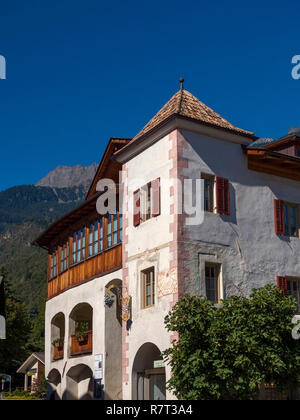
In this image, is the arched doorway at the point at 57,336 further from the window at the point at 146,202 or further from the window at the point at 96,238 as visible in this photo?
the window at the point at 146,202

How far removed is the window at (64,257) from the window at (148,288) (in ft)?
32.2

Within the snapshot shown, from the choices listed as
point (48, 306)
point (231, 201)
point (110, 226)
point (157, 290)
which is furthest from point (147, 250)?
point (48, 306)

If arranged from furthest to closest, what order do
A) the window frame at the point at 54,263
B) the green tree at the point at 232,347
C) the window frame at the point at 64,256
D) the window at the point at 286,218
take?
the window frame at the point at 54,263
the window frame at the point at 64,256
the window at the point at 286,218
the green tree at the point at 232,347

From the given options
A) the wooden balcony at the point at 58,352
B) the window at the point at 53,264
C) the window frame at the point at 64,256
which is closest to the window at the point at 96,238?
the window frame at the point at 64,256

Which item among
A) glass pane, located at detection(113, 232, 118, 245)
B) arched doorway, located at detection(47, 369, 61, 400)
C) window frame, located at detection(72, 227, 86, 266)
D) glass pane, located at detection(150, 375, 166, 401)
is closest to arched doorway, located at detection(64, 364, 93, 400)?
arched doorway, located at detection(47, 369, 61, 400)

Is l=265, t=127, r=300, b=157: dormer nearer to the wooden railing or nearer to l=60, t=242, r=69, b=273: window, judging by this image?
the wooden railing

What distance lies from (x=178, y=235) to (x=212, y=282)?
6.52 feet

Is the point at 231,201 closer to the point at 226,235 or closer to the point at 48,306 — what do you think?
the point at 226,235

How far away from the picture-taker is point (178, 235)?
19234 millimetres

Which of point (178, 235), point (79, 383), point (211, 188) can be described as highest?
point (211, 188)

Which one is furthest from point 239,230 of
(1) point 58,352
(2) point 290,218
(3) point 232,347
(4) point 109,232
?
(1) point 58,352

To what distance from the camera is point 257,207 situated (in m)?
21.8

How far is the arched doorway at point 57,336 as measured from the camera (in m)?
30.4

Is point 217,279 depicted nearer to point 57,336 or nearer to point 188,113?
point 188,113
